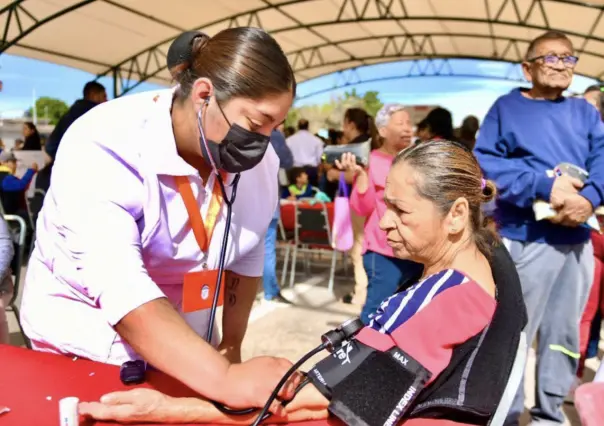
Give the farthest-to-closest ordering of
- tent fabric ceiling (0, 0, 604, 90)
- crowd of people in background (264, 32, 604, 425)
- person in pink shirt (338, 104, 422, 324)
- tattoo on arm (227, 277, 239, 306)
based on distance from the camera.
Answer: tent fabric ceiling (0, 0, 604, 90) → person in pink shirt (338, 104, 422, 324) → crowd of people in background (264, 32, 604, 425) → tattoo on arm (227, 277, 239, 306)

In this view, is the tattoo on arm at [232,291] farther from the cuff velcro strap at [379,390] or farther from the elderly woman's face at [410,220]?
the cuff velcro strap at [379,390]

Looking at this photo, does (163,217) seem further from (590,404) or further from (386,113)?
(386,113)

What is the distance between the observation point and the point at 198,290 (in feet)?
3.84

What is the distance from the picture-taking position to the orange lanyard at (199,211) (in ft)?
3.57

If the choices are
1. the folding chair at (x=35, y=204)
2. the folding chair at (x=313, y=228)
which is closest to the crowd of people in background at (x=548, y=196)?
the folding chair at (x=313, y=228)

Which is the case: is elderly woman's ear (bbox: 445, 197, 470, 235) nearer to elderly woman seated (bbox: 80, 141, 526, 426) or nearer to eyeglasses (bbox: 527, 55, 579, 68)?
elderly woman seated (bbox: 80, 141, 526, 426)

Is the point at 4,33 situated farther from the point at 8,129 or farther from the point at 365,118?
the point at 8,129

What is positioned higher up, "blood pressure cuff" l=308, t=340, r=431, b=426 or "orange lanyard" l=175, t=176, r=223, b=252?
"orange lanyard" l=175, t=176, r=223, b=252

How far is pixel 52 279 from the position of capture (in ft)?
3.66

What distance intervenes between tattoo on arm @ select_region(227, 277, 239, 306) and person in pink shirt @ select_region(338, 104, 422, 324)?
1.32 m

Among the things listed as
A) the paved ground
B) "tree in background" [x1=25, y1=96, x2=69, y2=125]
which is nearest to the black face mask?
the paved ground

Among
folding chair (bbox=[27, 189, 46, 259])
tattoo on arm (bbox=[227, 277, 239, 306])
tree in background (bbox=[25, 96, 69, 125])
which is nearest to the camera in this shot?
tattoo on arm (bbox=[227, 277, 239, 306])

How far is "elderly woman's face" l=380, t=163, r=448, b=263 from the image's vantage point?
47.3 inches

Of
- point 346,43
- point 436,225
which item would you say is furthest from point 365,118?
point 346,43
